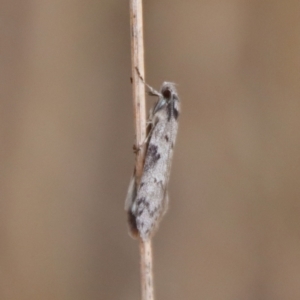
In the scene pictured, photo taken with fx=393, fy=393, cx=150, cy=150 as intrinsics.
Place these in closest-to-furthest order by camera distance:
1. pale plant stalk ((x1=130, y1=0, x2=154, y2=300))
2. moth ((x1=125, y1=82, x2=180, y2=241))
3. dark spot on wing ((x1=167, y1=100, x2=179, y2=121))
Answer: pale plant stalk ((x1=130, y1=0, x2=154, y2=300))
moth ((x1=125, y1=82, x2=180, y2=241))
dark spot on wing ((x1=167, y1=100, x2=179, y2=121))

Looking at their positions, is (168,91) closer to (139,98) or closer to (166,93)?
(166,93)

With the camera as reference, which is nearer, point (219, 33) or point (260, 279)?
point (219, 33)

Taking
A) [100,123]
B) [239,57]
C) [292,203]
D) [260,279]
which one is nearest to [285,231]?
[292,203]

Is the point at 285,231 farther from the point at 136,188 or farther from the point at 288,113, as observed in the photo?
the point at 136,188

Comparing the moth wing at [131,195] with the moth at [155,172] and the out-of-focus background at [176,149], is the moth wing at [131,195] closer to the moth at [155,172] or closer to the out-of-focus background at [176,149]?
the moth at [155,172]

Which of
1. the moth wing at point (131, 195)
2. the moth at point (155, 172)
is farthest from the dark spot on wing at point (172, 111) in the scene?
the moth wing at point (131, 195)

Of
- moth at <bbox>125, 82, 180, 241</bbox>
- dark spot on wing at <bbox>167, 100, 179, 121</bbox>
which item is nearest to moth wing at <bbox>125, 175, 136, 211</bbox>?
moth at <bbox>125, 82, 180, 241</bbox>

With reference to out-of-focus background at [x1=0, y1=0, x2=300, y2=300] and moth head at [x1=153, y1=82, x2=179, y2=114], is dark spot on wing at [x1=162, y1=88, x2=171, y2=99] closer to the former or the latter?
moth head at [x1=153, y1=82, x2=179, y2=114]
